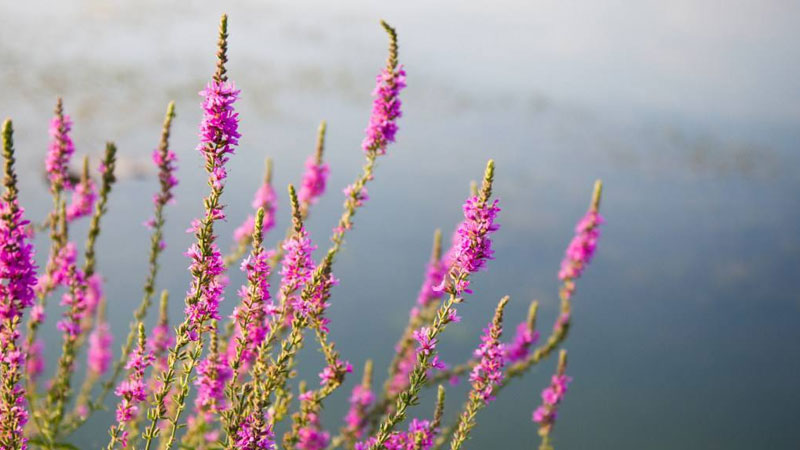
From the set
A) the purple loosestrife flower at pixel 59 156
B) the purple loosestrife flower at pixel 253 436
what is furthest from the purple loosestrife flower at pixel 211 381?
the purple loosestrife flower at pixel 59 156

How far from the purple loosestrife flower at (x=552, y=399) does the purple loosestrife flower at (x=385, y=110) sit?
2.83 m

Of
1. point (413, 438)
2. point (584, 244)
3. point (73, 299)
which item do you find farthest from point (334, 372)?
point (584, 244)

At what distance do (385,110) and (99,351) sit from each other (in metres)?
5.35

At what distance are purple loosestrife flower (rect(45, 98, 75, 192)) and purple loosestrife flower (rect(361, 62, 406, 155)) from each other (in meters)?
2.67

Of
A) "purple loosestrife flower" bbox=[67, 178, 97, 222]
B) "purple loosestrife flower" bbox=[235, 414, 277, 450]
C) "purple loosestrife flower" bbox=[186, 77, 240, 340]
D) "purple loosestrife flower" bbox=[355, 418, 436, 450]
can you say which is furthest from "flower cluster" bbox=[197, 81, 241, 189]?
"purple loosestrife flower" bbox=[67, 178, 97, 222]

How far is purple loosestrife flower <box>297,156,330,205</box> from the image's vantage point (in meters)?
7.46

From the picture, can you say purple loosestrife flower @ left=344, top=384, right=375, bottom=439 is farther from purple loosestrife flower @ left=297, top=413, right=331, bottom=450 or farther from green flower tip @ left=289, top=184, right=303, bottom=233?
green flower tip @ left=289, top=184, right=303, bottom=233

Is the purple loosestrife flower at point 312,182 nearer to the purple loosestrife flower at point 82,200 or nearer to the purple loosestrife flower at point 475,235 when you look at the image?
the purple loosestrife flower at point 82,200

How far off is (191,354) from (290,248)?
2.79 feet

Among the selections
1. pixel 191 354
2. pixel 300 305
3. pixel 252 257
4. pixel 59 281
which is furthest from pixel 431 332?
pixel 59 281

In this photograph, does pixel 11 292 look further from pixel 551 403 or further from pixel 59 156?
pixel 551 403

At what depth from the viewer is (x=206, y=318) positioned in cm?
384

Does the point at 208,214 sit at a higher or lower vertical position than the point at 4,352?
higher

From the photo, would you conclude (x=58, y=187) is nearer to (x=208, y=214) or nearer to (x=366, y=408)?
(x=208, y=214)
